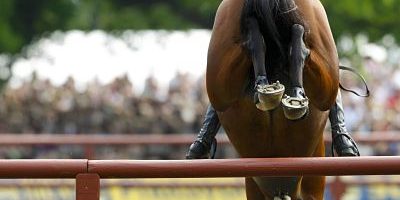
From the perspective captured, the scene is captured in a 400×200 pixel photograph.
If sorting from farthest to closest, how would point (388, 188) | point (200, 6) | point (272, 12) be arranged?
point (200, 6) → point (388, 188) → point (272, 12)

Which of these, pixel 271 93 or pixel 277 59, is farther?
pixel 277 59

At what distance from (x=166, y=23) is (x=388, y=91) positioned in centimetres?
628

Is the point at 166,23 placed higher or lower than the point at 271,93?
higher

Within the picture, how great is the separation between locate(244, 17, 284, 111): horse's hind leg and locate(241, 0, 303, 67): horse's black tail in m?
0.03

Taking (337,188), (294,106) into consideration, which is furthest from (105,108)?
(294,106)

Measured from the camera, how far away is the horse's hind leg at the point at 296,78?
583 cm

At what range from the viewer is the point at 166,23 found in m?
22.6

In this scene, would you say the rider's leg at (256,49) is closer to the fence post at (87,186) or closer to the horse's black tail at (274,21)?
the horse's black tail at (274,21)

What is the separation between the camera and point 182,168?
5656mm

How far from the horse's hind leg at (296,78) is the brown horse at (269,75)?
7 cm

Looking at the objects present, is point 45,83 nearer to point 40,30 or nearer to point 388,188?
point 40,30

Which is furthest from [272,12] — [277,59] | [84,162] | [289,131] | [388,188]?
[388,188]

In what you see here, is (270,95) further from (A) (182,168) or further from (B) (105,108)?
(B) (105,108)

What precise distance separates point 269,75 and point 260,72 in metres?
0.16
